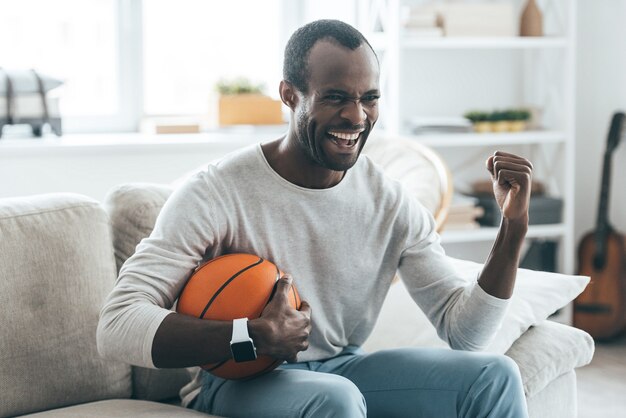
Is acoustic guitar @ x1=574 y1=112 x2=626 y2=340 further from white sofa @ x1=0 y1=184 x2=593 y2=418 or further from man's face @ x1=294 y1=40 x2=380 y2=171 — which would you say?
man's face @ x1=294 y1=40 x2=380 y2=171

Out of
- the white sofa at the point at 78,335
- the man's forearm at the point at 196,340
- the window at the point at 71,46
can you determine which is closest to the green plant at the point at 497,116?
the window at the point at 71,46

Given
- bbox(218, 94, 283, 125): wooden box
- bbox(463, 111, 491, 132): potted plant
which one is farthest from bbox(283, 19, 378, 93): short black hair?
bbox(463, 111, 491, 132): potted plant

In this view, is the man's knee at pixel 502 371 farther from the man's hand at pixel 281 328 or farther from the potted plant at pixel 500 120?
the potted plant at pixel 500 120

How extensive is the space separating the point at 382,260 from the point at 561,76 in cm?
243

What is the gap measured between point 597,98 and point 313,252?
2.79 m

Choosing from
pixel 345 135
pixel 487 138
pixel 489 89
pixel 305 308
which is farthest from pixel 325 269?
pixel 489 89

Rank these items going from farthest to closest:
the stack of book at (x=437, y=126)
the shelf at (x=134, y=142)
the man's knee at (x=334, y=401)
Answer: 1. the stack of book at (x=437, y=126)
2. the shelf at (x=134, y=142)
3. the man's knee at (x=334, y=401)

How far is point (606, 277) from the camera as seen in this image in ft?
13.7

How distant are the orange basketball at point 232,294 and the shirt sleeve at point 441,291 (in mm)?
359

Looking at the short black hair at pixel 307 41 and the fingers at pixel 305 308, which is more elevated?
the short black hair at pixel 307 41

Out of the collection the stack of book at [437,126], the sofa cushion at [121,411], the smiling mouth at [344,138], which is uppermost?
the smiling mouth at [344,138]

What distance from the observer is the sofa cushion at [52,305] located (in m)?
2.05

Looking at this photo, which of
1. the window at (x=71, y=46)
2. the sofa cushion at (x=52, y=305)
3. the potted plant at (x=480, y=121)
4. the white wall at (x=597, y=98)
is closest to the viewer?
the sofa cushion at (x=52, y=305)

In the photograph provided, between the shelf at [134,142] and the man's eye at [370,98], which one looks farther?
the shelf at [134,142]
